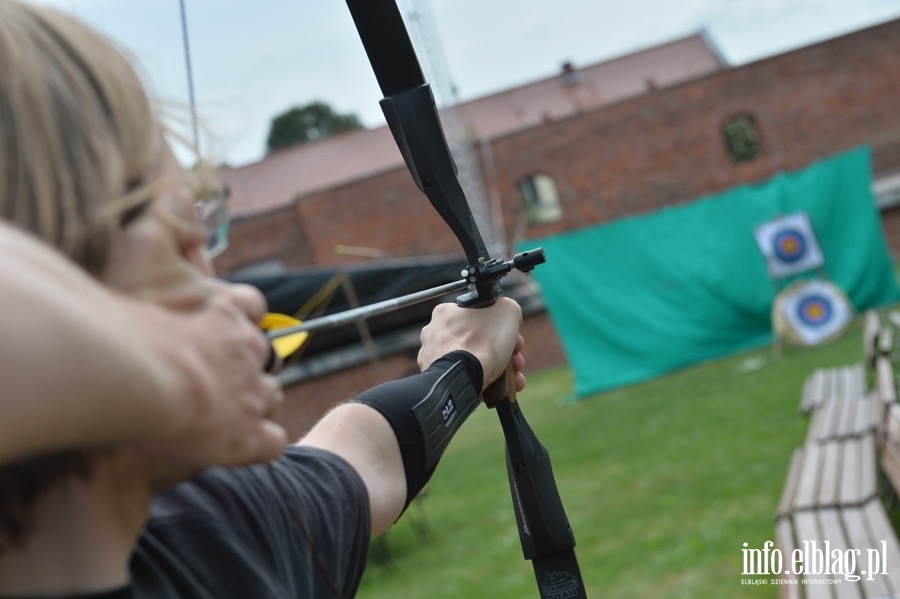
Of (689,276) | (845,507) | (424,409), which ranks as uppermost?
(424,409)

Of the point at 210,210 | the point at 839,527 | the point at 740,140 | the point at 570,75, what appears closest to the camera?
the point at 210,210

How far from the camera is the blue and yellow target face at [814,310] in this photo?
30.9 feet

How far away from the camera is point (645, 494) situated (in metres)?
5.34

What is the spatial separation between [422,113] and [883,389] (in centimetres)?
354

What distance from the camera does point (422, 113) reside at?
124cm

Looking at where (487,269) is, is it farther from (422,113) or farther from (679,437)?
(679,437)

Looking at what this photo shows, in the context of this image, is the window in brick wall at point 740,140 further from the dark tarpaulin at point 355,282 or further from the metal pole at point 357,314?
the metal pole at point 357,314

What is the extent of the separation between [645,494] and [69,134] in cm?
502

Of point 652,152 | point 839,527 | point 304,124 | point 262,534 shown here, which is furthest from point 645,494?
point 304,124

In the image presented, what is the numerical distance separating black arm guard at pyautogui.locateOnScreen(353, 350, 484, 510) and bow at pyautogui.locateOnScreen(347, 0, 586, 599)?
14cm

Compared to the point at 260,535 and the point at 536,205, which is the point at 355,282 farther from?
the point at 536,205

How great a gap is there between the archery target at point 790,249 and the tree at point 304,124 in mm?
27107

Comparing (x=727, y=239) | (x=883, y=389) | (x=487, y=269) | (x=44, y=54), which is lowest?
(x=727, y=239)

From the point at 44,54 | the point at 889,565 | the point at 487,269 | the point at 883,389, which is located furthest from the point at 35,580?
the point at 883,389
